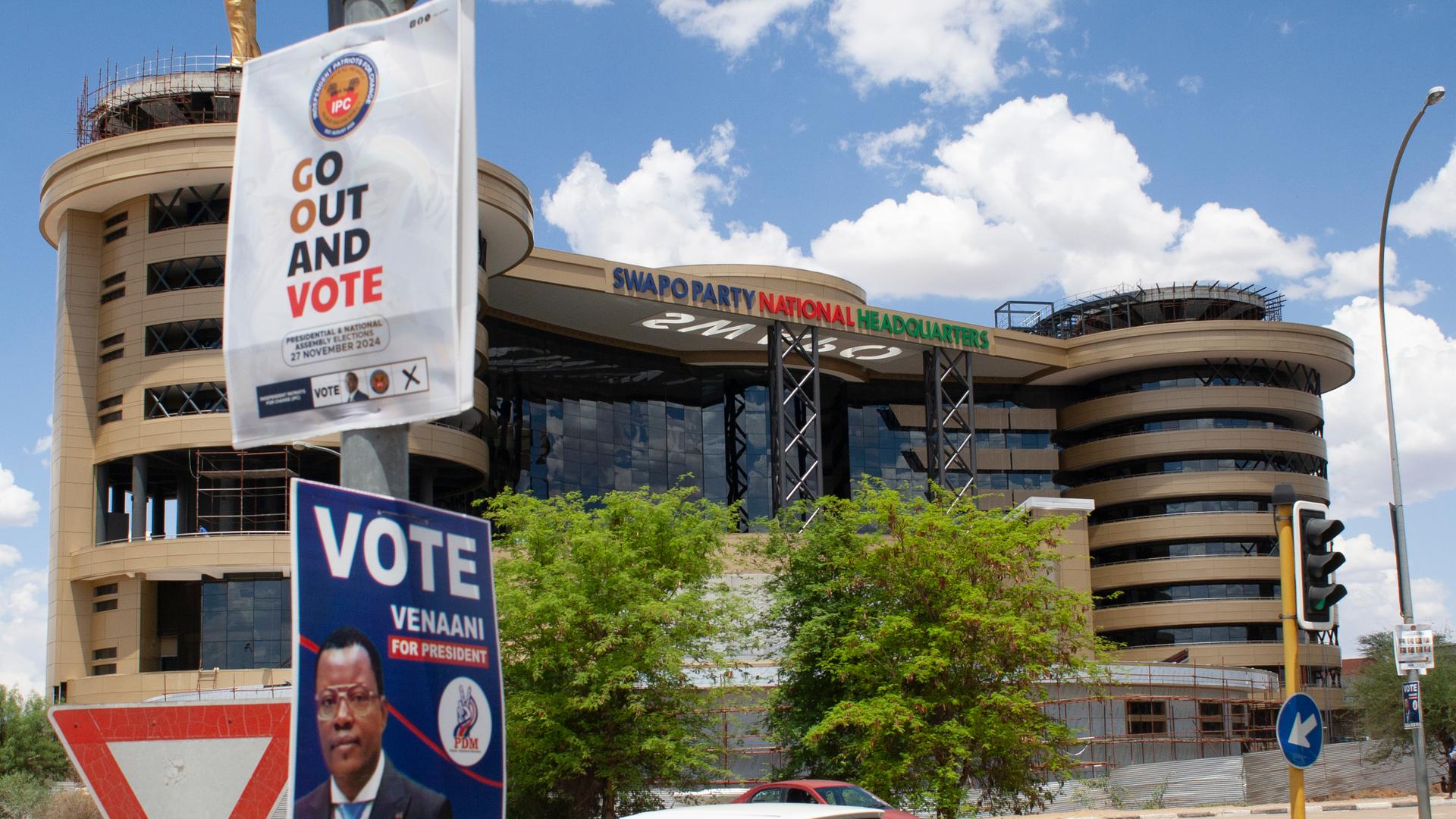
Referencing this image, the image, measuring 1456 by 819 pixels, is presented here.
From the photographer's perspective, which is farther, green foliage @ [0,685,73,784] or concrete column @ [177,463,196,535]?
concrete column @ [177,463,196,535]

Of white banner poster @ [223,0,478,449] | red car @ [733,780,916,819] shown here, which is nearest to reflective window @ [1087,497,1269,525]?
red car @ [733,780,916,819]

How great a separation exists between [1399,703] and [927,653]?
2710 cm

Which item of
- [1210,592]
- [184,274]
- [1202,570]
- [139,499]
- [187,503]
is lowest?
[1210,592]

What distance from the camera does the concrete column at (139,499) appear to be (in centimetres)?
5288

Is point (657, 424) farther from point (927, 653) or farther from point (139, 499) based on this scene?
point (927, 653)

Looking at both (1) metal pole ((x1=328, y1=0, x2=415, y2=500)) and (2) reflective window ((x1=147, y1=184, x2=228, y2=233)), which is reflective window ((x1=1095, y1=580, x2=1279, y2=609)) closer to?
(2) reflective window ((x1=147, y1=184, x2=228, y2=233))

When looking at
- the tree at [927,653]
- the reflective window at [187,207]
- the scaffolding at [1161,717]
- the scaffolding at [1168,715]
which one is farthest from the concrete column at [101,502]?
the scaffolding at [1168,715]

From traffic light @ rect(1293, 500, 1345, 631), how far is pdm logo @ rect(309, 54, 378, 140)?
28.6 feet

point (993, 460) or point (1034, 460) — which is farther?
point (1034, 460)

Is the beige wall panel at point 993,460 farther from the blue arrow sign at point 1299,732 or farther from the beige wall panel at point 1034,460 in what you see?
the blue arrow sign at point 1299,732

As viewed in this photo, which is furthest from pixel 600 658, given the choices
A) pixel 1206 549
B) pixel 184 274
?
pixel 1206 549

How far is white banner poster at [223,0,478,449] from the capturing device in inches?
270

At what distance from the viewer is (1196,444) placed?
83.5 m

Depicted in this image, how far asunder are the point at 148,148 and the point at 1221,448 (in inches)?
2440
